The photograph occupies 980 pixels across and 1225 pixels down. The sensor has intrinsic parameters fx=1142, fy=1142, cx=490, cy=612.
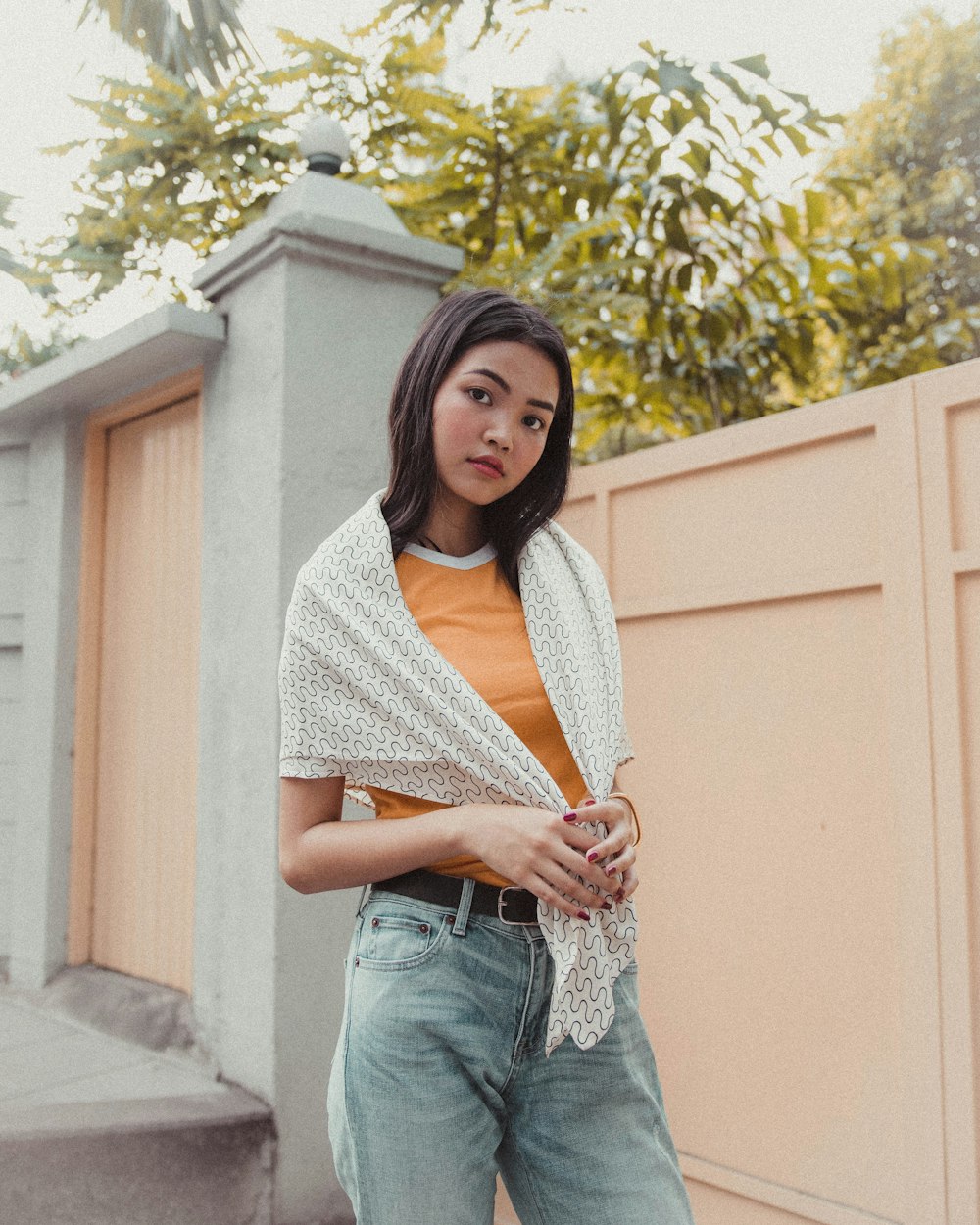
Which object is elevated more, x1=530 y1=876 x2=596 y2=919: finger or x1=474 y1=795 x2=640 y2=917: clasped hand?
x1=474 y1=795 x2=640 y2=917: clasped hand

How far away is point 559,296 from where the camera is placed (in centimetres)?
345

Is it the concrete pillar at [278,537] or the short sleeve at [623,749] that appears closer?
the short sleeve at [623,749]

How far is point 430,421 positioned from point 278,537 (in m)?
1.60

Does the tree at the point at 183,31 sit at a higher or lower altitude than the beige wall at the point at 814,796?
higher

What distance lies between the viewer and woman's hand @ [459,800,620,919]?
131 cm

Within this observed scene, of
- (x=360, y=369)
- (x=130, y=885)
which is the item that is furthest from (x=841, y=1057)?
(x=130, y=885)

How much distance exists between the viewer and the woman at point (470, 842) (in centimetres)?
136

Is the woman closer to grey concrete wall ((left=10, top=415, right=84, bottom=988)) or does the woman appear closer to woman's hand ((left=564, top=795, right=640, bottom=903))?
woman's hand ((left=564, top=795, right=640, bottom=903))

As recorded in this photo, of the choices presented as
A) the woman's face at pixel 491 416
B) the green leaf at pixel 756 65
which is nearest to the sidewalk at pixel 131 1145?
the woman's face at pixel 491 416

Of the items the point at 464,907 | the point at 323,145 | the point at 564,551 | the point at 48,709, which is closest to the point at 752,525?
the point at 564,551

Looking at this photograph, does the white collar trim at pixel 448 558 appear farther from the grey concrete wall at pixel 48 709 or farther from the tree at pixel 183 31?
the tree at pixel 183 31

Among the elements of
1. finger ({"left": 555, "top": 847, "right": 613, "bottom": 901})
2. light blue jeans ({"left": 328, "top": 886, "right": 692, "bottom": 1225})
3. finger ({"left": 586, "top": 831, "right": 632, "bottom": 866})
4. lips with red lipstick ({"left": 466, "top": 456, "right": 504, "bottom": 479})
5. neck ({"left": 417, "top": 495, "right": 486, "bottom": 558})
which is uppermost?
lips with red lipstick ({"left": 466, "top": 456, "right": 504, "bottom": 479})

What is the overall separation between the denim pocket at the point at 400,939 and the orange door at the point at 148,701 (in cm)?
224

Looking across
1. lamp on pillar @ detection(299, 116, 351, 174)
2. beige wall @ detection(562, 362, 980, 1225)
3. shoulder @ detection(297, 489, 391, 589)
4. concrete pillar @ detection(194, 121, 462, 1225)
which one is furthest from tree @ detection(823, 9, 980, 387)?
shoulder @ detection(297, 489, 391, 589)
